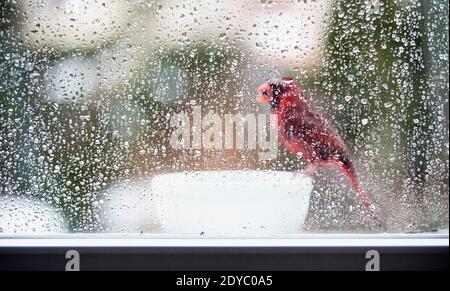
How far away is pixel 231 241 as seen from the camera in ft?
2.73

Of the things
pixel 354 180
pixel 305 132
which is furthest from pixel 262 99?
pixel 354 180

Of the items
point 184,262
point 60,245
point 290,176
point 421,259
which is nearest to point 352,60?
point 290,176

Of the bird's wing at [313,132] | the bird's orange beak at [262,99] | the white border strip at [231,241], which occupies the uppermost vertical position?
the bird's orange beak at [262,99]

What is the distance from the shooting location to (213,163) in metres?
0.89

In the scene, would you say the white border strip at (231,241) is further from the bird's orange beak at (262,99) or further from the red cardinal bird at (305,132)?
the bird's orange beak at (262,99)

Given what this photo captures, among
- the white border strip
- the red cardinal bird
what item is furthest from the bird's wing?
the white border strip

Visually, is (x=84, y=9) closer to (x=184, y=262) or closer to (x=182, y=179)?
(x=182, y=179)

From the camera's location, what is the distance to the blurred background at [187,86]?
870mm

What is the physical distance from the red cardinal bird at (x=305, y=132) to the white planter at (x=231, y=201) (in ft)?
0.17

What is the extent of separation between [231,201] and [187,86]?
0.23 m

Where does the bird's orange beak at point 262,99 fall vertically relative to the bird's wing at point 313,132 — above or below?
above

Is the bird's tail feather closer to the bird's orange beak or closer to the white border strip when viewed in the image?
the white border strip

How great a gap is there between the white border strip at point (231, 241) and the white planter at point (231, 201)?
0.04 metres

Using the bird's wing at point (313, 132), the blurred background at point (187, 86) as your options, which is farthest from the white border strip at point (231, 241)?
the bird's wing at point (313, 132)
